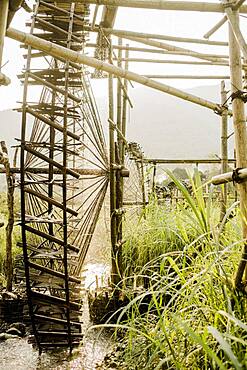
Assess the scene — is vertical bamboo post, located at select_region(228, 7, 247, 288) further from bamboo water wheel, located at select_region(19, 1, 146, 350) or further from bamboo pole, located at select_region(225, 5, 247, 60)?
bamboo water wheel, located at select_region(19, 1, 146, 350)

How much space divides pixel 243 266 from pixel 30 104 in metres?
3.02

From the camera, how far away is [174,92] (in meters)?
2.66

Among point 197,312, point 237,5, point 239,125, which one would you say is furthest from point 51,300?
point 237,5

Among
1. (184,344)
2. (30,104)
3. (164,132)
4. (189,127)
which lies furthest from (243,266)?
(189,127)

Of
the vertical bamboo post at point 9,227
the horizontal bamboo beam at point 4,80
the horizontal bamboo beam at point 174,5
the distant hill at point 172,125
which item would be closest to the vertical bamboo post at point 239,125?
the horizontal bamboo beam at point 174,5

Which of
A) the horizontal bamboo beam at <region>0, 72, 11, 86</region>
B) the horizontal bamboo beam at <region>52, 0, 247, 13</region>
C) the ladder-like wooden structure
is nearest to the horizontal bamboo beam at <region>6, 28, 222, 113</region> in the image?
the horizontal bamboo beam at <region>52, 0, 247, 13</region>

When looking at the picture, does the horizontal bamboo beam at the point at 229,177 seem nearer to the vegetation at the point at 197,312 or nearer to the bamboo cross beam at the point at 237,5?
the vegetation at the point at 197,312

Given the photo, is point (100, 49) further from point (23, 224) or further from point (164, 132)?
point (164, 132)

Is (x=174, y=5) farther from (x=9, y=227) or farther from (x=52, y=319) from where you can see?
(x=9, y=227)

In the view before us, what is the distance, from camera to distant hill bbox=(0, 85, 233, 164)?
3996 cm

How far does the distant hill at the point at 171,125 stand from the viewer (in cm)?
3996

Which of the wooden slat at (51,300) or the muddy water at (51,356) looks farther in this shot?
the wooden slat at (51,300)

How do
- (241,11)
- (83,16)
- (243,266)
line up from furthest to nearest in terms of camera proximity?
1. (83,16)
2. (241,11)
3. (243,266)

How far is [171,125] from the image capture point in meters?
48.9
